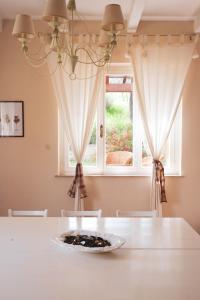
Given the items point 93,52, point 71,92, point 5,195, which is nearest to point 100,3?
point 93,52

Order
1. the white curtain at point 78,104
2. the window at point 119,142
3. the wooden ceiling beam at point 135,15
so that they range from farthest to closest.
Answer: the window at point 119,142, the white curtain at point 78,104, the wooden ceiling beam at point 135,15

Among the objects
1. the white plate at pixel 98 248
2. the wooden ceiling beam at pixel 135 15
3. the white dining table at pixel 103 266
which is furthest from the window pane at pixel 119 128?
the white plate at pixel 98 248

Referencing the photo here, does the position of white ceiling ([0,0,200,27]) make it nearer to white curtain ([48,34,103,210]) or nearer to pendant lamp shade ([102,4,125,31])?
white curtain ([48,34,103,210])

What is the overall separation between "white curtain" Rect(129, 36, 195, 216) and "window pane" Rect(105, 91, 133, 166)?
0.80ft

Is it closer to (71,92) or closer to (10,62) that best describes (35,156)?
(71,92)

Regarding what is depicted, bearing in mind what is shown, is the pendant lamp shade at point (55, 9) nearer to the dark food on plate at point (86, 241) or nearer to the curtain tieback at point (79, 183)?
the dark food on plate at point (86, 241)

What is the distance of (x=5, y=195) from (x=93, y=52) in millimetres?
1924

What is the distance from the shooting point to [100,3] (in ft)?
10.1

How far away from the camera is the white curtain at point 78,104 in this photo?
11.2ft

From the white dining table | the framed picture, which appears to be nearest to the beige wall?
the framed picture

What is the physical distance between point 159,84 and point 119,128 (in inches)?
26.9

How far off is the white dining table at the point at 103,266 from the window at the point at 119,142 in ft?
4.87

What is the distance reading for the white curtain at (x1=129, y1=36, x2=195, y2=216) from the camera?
3428mm

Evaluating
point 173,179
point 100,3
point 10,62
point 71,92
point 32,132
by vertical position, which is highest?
point 100,3
